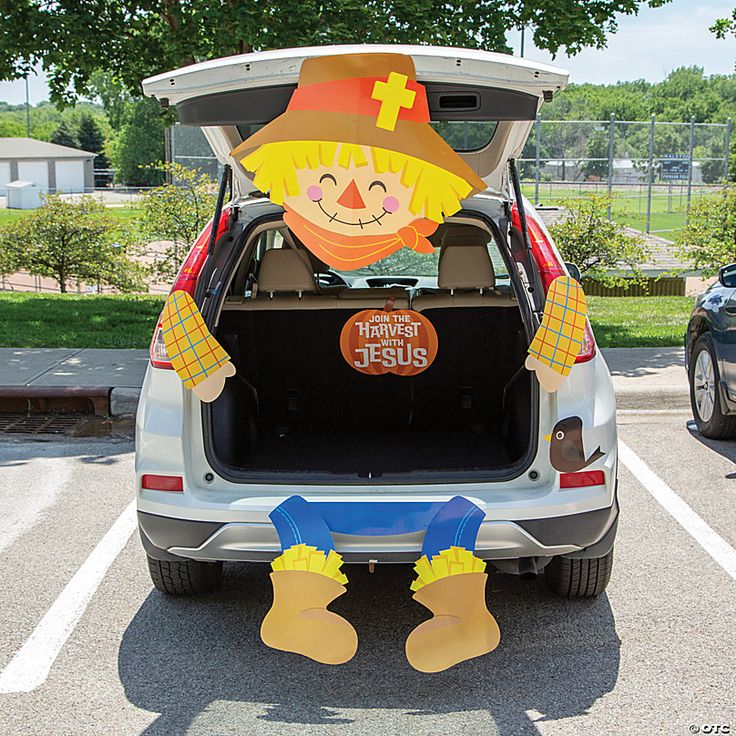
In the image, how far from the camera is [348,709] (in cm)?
359

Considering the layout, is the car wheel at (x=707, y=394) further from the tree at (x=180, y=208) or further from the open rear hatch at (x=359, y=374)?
the tree at (x=180, y=208)

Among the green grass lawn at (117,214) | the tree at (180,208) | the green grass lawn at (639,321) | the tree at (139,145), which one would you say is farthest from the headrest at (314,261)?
the tree at (139,145)

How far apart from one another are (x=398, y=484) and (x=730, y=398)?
362 centimetres

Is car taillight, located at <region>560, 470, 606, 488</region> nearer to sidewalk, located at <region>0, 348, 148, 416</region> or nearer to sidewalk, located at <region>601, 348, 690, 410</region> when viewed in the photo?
sidewalk, located at <region>601, 348, 690, 410</region>

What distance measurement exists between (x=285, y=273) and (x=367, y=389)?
0.76 metres

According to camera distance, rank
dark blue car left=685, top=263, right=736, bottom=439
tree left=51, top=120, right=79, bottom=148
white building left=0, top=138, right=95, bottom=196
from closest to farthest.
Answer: dark blue car left=685, top=263, right=736, bottom=439, white building left=0, top=138, right=95, bottom=196, tree left=51, top=120, right=79, bottom=148

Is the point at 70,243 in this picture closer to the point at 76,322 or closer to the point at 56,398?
the point at 76,322

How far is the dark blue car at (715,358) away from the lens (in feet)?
21.7

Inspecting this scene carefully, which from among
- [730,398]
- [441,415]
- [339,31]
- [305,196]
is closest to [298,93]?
[305,196]

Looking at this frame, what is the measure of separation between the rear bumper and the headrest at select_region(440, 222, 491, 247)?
2004 mm

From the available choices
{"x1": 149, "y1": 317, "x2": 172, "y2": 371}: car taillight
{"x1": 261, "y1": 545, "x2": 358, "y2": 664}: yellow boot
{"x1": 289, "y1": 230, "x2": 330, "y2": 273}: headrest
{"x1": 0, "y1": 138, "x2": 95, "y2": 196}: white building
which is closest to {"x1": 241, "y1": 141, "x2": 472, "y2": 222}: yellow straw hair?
{"x1": 149, "y1": 317, "x2": 172, "y2": 371}: car taillight

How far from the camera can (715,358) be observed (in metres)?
6.84

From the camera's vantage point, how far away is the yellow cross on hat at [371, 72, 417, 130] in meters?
3.49

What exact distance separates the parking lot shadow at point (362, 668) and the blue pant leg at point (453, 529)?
533mm
